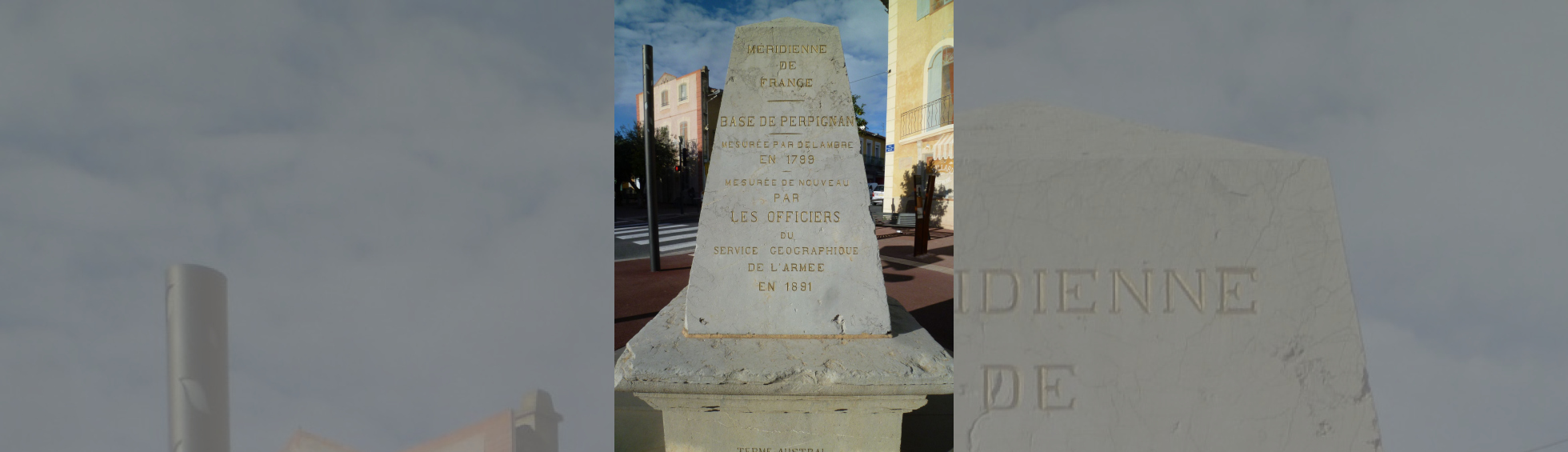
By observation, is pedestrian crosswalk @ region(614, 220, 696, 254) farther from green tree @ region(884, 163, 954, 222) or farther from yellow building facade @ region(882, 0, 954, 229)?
yellow building facade @ region(882, 0, 954, 229)

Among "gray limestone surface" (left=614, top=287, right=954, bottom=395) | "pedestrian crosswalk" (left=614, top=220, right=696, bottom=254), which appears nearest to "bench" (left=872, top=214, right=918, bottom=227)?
"pedestrian crosswalk" (left=614, top=220, right=696, bottom=254)

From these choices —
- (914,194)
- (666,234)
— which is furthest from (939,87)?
(666,234)

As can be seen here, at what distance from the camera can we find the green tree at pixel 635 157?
16.7 metres

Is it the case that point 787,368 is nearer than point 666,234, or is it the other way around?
point 787,368

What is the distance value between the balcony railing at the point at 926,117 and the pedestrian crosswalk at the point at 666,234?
4.64 m

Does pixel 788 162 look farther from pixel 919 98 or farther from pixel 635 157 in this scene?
pixel 635 157
